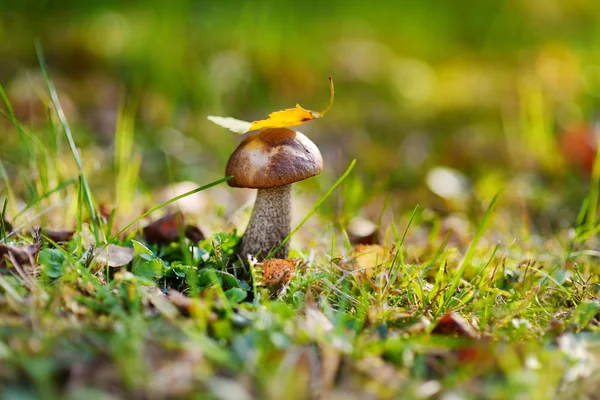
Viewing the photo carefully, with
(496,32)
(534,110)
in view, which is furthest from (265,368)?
(496,32)

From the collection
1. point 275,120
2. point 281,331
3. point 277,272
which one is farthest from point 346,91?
point 281,331

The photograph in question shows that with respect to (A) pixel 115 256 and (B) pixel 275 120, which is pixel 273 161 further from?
(A) pixel 115 256

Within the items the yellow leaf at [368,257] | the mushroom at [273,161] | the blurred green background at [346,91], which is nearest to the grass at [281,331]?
the yellow leaf at [368,257]

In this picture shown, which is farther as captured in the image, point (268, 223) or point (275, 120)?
point (268, 223)

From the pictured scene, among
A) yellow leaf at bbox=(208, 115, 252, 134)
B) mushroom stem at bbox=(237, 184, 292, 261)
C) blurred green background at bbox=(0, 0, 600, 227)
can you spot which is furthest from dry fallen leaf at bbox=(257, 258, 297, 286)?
blurred green background at bbox=(0, 0, 600, 227)

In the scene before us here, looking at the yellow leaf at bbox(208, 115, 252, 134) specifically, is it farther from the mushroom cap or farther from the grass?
the grass

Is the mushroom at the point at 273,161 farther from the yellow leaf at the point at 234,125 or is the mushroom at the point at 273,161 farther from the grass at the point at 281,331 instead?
the grass at the point at 281,331

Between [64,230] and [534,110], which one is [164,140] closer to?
[64,230]
